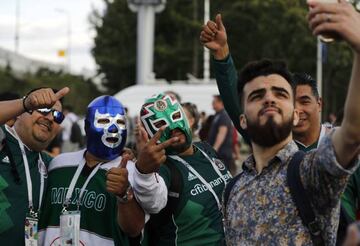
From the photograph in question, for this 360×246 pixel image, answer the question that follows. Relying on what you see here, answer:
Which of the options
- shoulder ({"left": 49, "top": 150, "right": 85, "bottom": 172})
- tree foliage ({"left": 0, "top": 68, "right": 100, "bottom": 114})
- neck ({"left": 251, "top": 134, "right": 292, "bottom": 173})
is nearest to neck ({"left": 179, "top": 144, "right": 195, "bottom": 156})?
shoulder ({"left": 49, "top": 150, "right": 85, "bottom": 172})

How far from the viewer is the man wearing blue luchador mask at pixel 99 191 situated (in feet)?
13.7

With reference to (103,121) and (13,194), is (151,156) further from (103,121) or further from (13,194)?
(13,194)

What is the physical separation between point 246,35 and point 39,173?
3671cm

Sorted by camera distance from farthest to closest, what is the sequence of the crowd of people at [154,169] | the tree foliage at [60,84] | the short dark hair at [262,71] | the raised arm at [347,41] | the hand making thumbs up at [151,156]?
the tree foliage at [60,84], the hand making thumbs up at [151,156], the short dark hair at [262,71], the crowd of people at [154,169], the raised arm at [347,41]

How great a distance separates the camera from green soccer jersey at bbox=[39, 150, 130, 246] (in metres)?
4.52

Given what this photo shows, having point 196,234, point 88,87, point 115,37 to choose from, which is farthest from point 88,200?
point 88,87

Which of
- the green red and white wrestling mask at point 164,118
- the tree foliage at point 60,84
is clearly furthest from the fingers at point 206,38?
the tree foliage at point 60,84

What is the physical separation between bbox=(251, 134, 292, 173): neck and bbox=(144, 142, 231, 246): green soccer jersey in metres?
1.18

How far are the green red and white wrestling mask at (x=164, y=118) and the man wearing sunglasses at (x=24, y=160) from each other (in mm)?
552

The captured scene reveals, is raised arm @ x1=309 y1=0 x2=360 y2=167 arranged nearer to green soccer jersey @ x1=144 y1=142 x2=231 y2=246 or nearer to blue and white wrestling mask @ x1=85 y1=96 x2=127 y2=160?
green soccer jersey @ x1=144 y1=142 x2=231 y2=246

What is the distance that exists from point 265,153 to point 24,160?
204cm

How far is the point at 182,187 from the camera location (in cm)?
452

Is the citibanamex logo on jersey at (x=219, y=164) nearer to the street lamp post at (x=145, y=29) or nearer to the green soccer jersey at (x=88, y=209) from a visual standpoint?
the green soccer jersey at (x=88, y=209)

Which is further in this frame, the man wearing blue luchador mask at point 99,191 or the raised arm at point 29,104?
the raised arm at point 29,104
